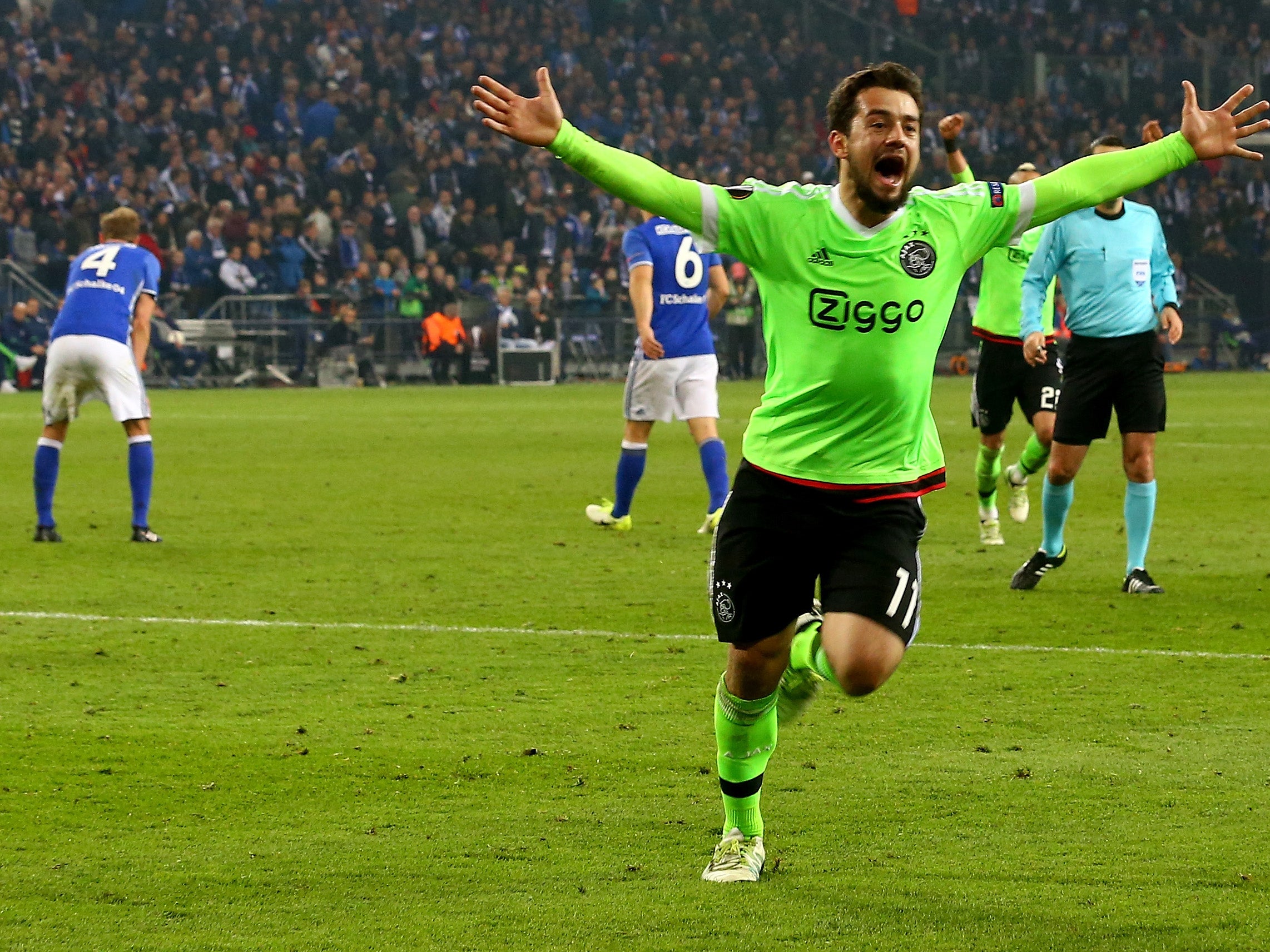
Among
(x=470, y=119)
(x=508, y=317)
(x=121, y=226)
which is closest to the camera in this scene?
(x=121, y=226)

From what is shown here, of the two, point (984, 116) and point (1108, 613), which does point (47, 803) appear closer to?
point (1108, 613)

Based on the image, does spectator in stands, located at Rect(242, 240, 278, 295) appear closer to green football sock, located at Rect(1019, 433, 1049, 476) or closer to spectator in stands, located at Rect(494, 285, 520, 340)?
spectator in stands, located at Rect(494, 285, 520, 340)

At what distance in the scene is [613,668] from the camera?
291 inches

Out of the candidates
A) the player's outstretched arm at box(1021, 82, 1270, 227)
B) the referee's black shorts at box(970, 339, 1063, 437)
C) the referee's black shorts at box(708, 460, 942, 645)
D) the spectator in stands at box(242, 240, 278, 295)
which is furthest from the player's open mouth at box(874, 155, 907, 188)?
the spectator in stands at box(242, 240, 278, 295)

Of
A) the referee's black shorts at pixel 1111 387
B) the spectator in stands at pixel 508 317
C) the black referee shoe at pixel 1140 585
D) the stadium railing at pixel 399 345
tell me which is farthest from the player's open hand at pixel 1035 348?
the spectator in stands at pixel 508 317

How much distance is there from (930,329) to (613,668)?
303cm

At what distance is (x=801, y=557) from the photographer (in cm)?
460

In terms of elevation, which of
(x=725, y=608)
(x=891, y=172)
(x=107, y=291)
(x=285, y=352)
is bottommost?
(x=285, y=352)

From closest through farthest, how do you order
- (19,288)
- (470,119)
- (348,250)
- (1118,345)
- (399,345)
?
(1118,345) → (19,288) → (399,345) → (348,250) → (470,119)

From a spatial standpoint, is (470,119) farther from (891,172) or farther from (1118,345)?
(891,172)

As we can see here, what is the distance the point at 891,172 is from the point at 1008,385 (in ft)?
24.4

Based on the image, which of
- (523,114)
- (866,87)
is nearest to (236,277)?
(523,114)

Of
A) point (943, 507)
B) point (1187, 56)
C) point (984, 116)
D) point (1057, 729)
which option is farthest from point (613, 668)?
point (1187, 56)

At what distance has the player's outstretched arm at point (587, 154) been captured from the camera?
443 cm
